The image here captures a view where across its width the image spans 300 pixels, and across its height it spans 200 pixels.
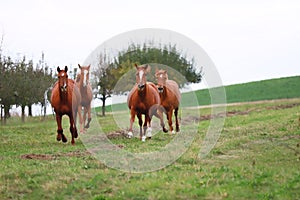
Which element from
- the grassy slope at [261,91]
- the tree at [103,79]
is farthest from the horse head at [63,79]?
the grassy slope at [261,91]

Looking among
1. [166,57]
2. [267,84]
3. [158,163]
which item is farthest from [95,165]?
[267,84]

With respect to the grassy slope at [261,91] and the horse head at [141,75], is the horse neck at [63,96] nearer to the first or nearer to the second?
the horse head at [141,75]

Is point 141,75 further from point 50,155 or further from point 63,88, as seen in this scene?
point 50,155

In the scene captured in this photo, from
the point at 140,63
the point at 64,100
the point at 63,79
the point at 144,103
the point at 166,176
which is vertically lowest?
the point at 166,176

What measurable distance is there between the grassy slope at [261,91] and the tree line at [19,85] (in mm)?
10236

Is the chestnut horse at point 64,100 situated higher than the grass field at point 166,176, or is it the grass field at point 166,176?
the chestnut horse at point 64,100

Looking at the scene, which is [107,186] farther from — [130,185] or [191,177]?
[191,177]

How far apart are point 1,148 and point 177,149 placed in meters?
6.44

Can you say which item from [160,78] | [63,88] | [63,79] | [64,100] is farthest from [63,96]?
[160,78]

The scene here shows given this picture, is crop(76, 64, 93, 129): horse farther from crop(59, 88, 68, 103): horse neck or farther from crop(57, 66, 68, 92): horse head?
crop(57, 66, 68, 92): horse head

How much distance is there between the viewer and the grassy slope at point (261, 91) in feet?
196

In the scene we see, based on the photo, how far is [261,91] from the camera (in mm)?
65750

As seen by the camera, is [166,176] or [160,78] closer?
[166,176]

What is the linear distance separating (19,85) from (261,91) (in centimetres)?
3481
